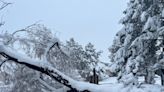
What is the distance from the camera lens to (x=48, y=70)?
9844 mm

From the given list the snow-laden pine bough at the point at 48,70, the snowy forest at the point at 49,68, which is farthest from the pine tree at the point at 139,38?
the snow-laden pine bough at the point at 48,70

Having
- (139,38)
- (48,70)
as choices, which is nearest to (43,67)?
(48,70)

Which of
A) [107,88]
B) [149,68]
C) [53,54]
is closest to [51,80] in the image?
[53,54]

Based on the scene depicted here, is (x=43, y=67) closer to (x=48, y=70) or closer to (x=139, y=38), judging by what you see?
(x=48, y=70)

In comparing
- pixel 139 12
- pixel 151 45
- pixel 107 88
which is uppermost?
pixel 139 12

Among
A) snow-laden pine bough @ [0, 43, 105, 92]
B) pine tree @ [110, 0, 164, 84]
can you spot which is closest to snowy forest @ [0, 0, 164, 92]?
snow-laden pine bough @ [0, 43, 105, 92]

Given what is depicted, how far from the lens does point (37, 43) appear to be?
10.9 m

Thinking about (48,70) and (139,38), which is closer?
(48,70)

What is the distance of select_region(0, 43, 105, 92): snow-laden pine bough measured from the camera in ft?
32.2

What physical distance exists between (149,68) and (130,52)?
7.07 feet

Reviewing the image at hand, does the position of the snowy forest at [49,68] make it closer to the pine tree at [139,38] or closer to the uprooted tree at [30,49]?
the uprooted tree at [30,49]

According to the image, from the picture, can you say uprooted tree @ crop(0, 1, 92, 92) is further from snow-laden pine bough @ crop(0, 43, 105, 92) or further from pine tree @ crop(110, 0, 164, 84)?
pine tree @ crop(110, 0, 164, 84)

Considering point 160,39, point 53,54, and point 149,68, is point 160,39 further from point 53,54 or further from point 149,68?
point 53,54

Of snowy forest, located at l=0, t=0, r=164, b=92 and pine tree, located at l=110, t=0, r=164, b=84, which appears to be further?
pine tree, located at l=110, t=0, r=164, b=84
